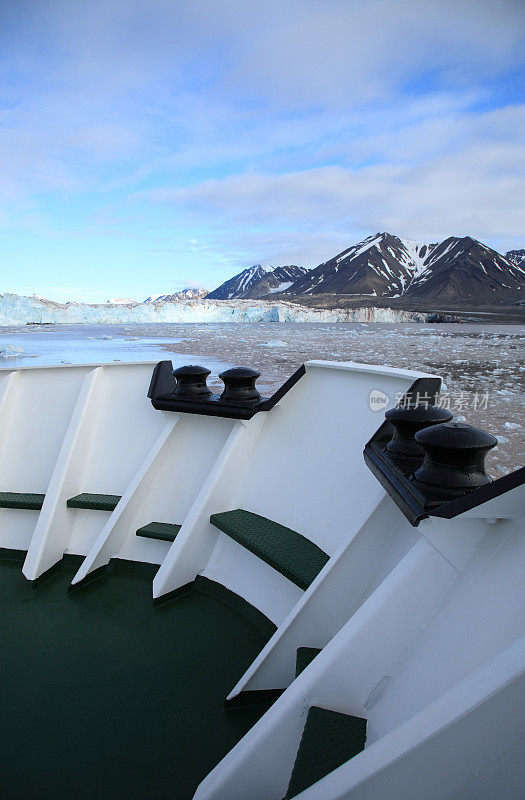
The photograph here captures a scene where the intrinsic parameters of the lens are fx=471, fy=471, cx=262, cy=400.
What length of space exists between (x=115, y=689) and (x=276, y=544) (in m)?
0.93

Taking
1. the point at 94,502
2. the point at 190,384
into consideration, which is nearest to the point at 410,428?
the point at 190,384

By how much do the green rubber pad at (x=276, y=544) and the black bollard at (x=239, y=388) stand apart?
65 cm

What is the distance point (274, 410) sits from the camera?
2.84 metres

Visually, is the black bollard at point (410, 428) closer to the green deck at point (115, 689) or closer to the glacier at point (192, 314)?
the green deck at point (115, 689)

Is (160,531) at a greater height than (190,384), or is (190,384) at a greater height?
(190,384)

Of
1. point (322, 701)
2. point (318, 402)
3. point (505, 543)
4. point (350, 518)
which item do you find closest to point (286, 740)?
point (322, 701)

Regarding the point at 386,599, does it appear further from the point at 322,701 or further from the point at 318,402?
the point at 318,402

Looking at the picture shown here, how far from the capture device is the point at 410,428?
1775 mm

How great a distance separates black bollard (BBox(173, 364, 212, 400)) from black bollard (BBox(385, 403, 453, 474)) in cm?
145

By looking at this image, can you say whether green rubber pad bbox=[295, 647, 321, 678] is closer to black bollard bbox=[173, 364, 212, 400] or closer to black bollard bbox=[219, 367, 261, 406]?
black bollard bbox=[219, 367, 261, 406]

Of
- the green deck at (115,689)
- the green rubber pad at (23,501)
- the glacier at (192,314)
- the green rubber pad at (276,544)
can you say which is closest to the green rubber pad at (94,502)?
the green rubber pad at (23,501)

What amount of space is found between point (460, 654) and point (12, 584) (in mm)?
2541

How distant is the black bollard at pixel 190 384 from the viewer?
2955 millimetres

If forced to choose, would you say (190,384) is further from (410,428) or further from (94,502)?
(410,428)
